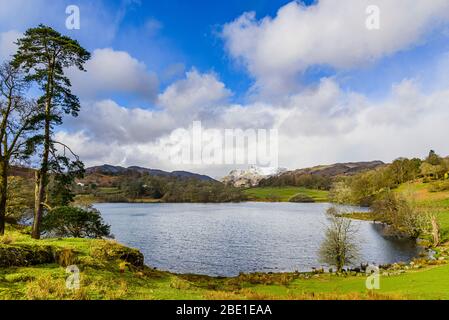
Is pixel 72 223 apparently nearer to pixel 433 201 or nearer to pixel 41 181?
pixel 41 181

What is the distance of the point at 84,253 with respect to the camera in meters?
19.9

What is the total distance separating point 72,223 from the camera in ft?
122

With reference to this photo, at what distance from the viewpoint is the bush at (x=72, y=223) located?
116 ft

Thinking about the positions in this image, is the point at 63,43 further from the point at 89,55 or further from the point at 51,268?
the point at 51,268

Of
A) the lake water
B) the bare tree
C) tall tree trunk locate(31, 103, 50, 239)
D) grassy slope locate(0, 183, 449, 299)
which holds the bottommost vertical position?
the lake water

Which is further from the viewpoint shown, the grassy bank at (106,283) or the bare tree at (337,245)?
the bare tree at (337,245)

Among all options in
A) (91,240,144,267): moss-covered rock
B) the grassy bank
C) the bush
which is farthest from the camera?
the bush

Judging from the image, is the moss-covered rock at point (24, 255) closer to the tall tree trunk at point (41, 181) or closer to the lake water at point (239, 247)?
the tall tree trunk at point (41, 181)

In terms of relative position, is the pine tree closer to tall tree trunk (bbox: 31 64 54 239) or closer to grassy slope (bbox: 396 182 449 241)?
tall tree trunk (bbox: 31 64 54 239)

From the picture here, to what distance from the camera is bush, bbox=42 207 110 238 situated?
35.4m

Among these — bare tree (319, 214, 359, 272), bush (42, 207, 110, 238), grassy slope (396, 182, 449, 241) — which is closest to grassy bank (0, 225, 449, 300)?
bush (42, 207, 110, 238)

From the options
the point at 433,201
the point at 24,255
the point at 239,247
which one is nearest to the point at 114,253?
the point at 24,255

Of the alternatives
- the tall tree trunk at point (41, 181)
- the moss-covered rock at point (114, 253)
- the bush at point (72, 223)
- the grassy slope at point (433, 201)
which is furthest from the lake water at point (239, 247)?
the moss-covered rock at point (114, 253)
